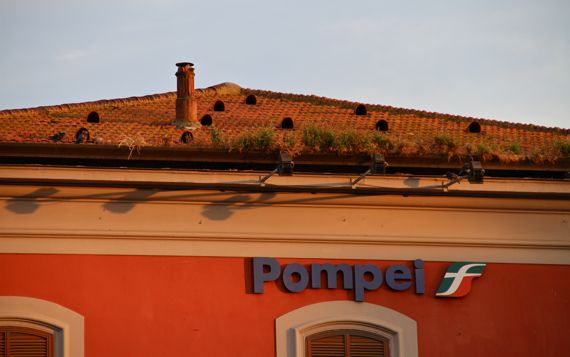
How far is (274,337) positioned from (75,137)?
3.82 metres

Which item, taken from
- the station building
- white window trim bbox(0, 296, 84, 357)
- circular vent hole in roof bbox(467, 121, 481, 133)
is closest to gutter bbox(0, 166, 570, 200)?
the station building

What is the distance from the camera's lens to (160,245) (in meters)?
16.3

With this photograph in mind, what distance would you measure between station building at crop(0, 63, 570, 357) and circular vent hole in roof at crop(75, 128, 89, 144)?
3cm

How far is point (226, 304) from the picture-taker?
16.2 m

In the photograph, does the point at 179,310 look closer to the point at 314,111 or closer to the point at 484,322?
the point at 484,322

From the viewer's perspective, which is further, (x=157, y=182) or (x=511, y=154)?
(x=511, y=154)

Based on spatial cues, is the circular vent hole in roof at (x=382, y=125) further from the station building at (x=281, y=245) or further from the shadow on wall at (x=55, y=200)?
the shadow on wall at (x=55, y=200)

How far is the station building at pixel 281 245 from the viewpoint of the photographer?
15.9 metres

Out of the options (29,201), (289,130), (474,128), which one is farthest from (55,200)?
(474,128)

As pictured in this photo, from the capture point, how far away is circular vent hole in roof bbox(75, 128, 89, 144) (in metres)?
16.6

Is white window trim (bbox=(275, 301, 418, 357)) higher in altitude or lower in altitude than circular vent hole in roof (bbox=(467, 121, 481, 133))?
lower

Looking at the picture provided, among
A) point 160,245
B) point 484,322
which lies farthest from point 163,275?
point 484,322

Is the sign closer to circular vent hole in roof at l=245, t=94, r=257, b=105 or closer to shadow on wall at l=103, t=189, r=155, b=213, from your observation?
shadow on wall at l=103, t=189, r=155, b=213

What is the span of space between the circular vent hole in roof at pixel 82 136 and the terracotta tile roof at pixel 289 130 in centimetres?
12
